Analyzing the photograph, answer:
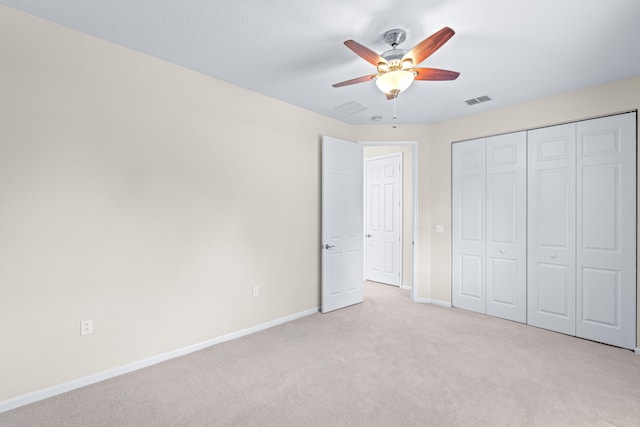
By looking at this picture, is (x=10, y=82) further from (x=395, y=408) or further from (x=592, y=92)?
(x=592, y=92)

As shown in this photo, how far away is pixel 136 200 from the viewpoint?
8.91 feet

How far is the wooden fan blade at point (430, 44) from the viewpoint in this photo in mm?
1840

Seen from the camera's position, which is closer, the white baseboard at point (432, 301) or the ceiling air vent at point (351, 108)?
the ceiling air vent at point (351, 108)

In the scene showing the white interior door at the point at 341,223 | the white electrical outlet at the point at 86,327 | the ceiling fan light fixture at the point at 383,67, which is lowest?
the white electrical outlet at the point at 86,327

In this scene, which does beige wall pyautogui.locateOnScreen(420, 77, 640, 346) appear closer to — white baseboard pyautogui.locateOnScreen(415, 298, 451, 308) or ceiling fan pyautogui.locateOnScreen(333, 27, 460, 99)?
white baseboard pyautogui.locateOnScreen(415, 298, 451, 308)

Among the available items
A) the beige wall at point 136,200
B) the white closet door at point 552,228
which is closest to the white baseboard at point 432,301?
the white closet door at point 552,228

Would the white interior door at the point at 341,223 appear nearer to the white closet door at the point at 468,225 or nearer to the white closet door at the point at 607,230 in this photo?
the white closet door at the point at 468,225

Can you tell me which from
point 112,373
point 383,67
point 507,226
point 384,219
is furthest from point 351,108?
point 112,373

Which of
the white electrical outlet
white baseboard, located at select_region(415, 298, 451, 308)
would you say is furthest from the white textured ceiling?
white baseboard, located at select_region(415, 298, 451, 308)

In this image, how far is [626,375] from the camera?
264 cm

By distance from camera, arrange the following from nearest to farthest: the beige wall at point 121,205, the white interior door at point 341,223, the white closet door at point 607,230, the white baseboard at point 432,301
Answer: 1. the beige wall at point 121,205
2. the white closet door at point 607,230
3. the white interior door at point 341,223
4. the white baseboard at point 432,301

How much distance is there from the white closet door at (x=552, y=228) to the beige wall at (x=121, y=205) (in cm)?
308

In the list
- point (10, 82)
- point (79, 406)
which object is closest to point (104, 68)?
point (10, 82)

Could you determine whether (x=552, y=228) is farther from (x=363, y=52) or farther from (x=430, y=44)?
(x=363, y=52)
